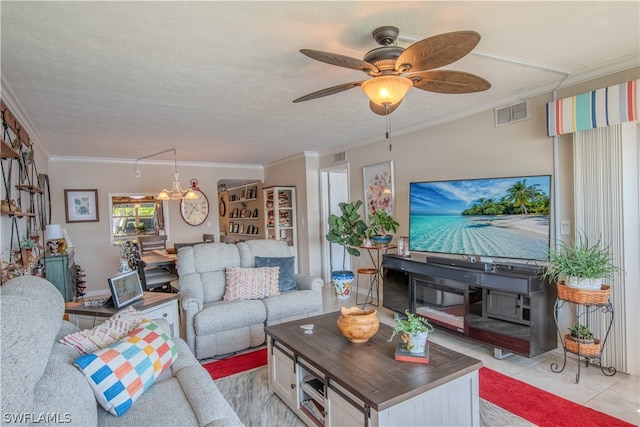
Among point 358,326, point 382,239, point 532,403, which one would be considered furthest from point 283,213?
point 532,403

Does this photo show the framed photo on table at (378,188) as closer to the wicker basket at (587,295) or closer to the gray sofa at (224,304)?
the gray sofa at (224,304)

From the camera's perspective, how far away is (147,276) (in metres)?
4.86

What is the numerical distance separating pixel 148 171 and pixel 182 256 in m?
3.79

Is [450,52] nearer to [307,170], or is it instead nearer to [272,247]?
[272,247]

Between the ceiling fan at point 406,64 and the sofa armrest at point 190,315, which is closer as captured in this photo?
the ceiling fan at point 406,64

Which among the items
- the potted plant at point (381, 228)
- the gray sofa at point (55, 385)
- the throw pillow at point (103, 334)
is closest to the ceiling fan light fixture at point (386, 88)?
the gray sofa at point (55, 385)

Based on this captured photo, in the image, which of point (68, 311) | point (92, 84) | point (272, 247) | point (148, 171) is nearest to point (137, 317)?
point (68, 311)

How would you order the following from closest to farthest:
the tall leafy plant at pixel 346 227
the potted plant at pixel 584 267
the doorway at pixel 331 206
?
1. the potted plant at pixel 584 267
2. the tall leafy plant at pixel 346 227
3. the doorway at pixel 331 206

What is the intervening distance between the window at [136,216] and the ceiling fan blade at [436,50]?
631 cm

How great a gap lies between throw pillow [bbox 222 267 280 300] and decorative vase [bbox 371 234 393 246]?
5.09 feet

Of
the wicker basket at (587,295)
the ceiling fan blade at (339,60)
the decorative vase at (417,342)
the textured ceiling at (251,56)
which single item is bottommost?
the decorative vase at (417,342)

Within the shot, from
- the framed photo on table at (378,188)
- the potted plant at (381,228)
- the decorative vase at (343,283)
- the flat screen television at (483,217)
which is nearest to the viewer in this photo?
the flat screen television at (483,217)

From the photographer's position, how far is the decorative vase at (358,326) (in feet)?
7.43

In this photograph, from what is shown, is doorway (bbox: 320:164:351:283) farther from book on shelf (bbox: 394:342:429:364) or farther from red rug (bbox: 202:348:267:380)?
book on shelf (bbox: 394:342:429:364)
